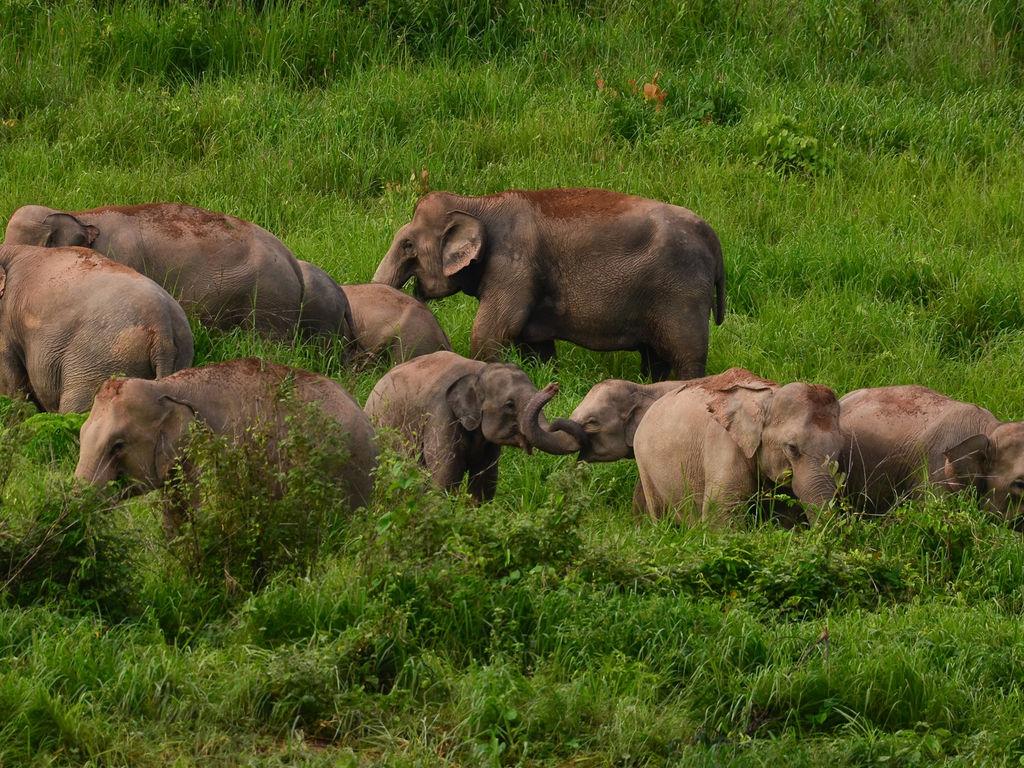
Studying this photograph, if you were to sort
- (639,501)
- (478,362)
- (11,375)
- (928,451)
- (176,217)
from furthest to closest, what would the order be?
(176,217)
(11,375)
(639,501)
(478,362)
(928,451)

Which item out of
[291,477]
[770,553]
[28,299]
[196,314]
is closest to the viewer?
[291,477]

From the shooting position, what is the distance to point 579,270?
9953 millimetres

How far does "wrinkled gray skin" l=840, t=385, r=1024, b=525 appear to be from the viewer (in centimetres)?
764

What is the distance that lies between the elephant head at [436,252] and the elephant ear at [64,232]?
1744mm

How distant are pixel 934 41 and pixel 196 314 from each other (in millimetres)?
7704

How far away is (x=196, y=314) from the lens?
9461 millimetres

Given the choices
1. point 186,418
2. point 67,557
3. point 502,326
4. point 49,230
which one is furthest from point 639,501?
point 49,230

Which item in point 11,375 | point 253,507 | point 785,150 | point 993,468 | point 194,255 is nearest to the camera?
point 253,507

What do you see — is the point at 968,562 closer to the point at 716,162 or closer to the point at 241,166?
the point at 716,162

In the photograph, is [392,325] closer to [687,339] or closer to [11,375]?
[687,339]

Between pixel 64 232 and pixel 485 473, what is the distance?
283 cm

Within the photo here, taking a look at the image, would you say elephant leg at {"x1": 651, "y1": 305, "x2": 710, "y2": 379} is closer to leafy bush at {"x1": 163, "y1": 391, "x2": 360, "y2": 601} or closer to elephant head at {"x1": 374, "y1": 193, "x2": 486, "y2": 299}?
elephant head at {"x1": 374, "y1": 193, "x2": 486, "y2": 299}

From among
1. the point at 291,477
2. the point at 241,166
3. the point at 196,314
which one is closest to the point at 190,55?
the point at 241,166

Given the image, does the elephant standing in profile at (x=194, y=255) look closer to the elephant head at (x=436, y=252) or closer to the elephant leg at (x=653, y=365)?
the elephant head at (x=436, y=252)
